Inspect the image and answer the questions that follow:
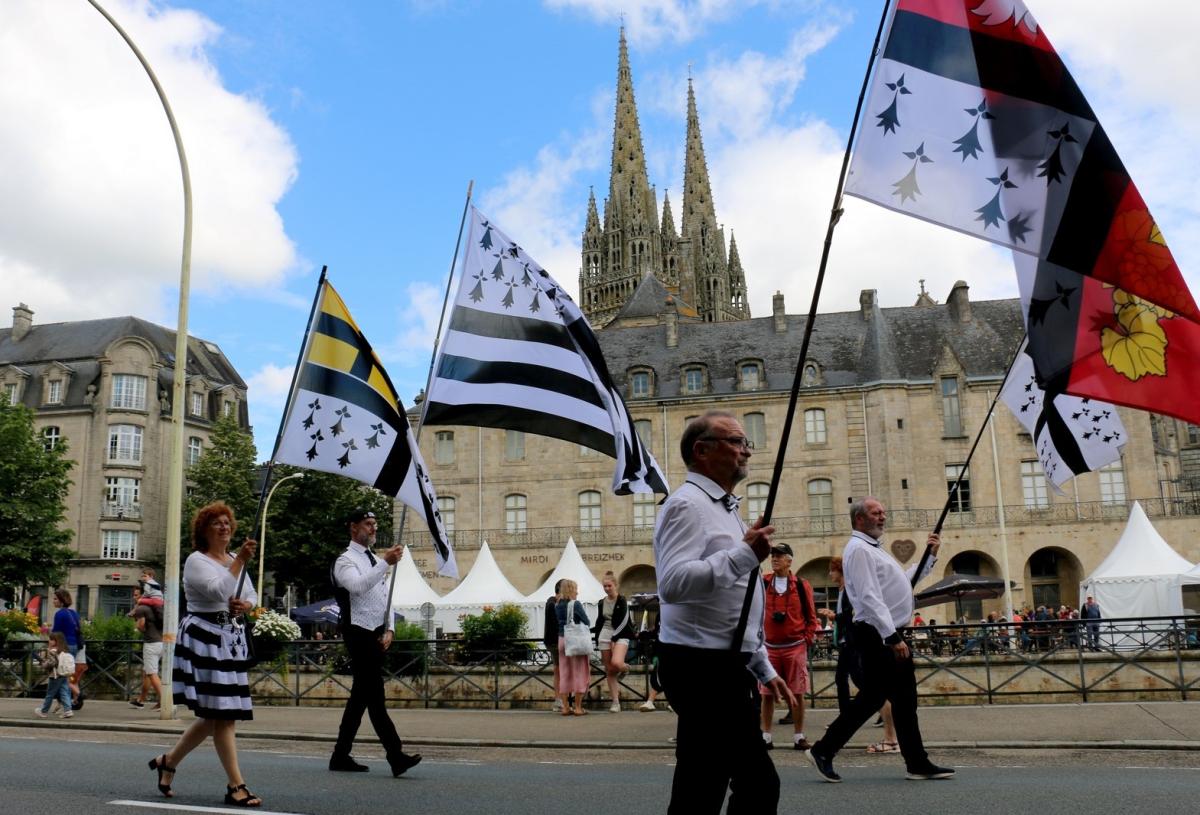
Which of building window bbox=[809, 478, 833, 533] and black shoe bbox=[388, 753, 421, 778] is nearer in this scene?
black shoe bbox=[388, 753, 421, 778]

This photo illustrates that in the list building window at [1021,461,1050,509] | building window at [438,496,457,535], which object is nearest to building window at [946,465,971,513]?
building window at [1021,461,1050,509]

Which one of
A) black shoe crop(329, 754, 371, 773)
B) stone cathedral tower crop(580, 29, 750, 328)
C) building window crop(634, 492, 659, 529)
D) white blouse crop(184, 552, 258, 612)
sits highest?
stone cathedral tower crop(580, 29, 750, 328)

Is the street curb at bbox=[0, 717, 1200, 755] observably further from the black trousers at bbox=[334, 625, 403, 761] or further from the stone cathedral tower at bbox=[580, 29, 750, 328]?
the stone cathedral tower at bbox=[580, 29, 750, 328]

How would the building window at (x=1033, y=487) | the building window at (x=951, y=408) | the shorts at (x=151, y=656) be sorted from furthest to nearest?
the building window at (x=951, y=408)
the building window at (x=1033, y=487)
the shorts at (x=151, y=656)

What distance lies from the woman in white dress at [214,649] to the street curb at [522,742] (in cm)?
422

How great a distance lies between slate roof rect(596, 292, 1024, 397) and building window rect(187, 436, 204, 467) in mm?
23290

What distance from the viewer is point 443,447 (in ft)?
159

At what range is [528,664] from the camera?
1650 centimetres

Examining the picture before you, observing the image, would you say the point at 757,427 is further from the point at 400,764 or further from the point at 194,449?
the point at 400,764

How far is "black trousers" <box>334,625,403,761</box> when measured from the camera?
7691mm

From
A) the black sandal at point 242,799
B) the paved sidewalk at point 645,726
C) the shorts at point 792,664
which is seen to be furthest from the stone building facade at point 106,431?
the black sandal at point 242,799

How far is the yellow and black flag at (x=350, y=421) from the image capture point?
964 centimetres

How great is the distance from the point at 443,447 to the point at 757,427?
1370 cm

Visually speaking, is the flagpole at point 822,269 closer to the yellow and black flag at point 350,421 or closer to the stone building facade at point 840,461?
the yellow and black flag at point 350,421
